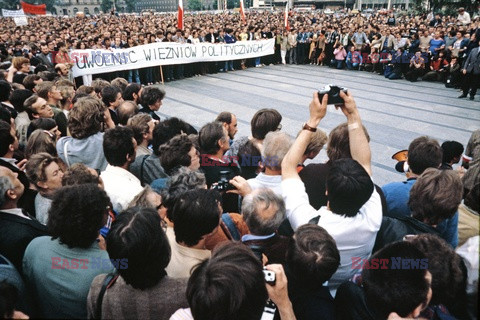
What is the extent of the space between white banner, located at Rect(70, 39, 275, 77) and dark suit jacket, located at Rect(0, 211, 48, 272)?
8.63m

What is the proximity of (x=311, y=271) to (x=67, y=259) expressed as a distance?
50.0 inches

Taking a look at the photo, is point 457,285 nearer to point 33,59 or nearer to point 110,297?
point 110,297

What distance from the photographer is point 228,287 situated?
1.27m

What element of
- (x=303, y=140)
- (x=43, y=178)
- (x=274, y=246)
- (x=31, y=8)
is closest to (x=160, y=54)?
(x=43, y=178)

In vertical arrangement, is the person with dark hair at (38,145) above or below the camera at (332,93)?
below

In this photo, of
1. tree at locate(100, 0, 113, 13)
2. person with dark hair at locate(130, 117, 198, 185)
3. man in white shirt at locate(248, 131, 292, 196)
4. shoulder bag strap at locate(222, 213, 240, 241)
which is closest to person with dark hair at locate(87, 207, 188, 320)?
shoulder bag strap at locate(222, 213, 240, 241)

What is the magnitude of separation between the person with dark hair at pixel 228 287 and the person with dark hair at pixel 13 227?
1.22 meters

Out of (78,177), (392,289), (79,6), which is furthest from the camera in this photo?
(79,6)

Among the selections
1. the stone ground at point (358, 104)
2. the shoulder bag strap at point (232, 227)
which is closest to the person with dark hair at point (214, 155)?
the shoulder bag strap at point (232, 227)

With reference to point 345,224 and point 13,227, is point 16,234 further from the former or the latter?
point 345,224

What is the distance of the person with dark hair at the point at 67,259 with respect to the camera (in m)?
1.75

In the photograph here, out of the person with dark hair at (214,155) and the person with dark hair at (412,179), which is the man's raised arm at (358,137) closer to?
the person with dark hair at (412,179)

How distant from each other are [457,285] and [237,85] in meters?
10.9

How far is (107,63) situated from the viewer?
405 inches
